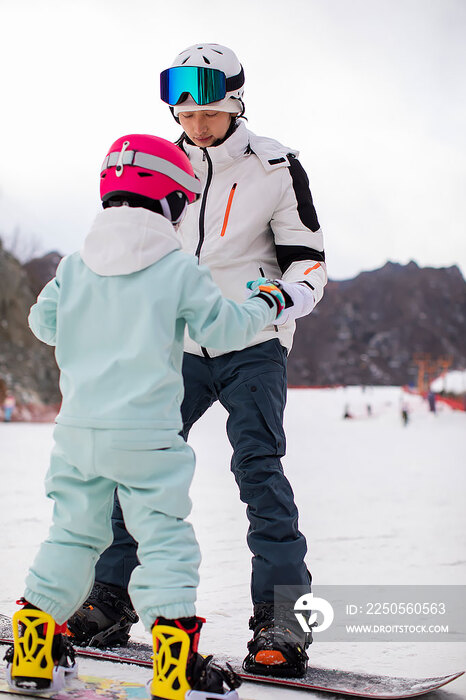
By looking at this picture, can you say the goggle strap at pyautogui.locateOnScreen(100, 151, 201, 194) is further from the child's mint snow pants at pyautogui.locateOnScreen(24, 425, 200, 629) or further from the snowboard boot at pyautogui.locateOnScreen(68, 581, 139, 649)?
the snowboard boot at pyautogui.locateOnScreen(68, 581, 139, 649)

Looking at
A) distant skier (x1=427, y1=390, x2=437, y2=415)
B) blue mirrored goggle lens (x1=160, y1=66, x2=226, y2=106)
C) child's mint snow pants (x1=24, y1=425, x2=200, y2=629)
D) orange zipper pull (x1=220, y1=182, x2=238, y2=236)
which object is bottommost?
child's mint snow pants (x1=24, y1=425, x2=200, y2=629)

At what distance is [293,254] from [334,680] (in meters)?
1.01

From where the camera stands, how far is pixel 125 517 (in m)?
1.31

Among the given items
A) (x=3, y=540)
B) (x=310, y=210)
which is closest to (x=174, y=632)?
(x=310, y=210)

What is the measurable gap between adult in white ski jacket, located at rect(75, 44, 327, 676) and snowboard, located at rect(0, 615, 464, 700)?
4.6 inches

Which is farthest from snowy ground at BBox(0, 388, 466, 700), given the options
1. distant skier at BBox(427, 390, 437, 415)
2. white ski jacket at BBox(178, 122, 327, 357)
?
distant skier at BBox(427, 390, 437, 415)

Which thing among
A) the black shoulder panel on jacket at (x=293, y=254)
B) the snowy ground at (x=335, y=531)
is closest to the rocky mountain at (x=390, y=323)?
the snowy ground at (x=335, y=531)

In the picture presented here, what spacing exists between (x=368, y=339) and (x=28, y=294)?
33.1 meters

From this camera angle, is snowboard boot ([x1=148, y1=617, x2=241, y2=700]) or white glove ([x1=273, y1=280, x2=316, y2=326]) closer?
snowboard boot ([x1=148, y1=617, x2=241, y2=700])

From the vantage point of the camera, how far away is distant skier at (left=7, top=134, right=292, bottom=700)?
4.07 ft

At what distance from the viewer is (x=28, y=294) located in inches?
920

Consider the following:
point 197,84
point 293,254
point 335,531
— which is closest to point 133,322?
point 293,254

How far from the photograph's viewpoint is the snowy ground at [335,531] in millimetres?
1751

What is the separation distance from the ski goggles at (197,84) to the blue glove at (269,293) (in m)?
0.55
